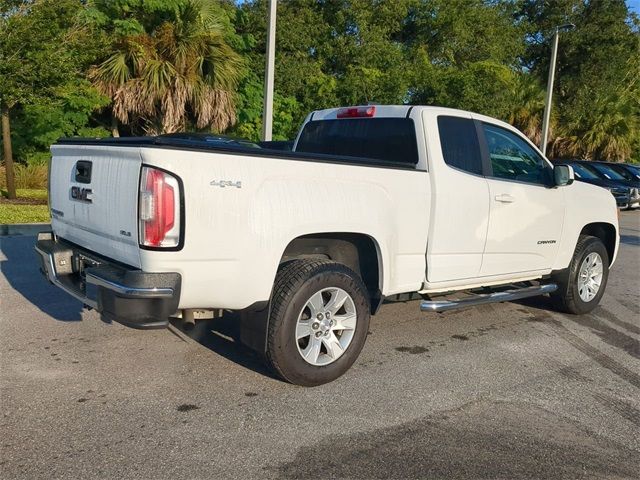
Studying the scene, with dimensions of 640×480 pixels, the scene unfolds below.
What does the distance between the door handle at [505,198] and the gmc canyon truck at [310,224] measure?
0.05ft

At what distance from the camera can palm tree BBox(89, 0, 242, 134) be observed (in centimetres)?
1481

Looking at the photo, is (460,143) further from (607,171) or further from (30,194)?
(607,171)

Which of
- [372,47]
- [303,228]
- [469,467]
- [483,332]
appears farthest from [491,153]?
[372,47]

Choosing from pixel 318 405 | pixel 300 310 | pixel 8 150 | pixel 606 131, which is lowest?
pixel 318 405

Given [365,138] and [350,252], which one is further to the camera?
[365,138]

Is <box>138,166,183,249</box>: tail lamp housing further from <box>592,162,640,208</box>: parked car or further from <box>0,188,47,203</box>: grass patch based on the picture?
<box>592,162,640,208</box>: parked car

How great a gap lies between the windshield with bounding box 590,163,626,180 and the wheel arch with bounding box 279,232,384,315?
56.7ft

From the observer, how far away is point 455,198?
481 centimetres

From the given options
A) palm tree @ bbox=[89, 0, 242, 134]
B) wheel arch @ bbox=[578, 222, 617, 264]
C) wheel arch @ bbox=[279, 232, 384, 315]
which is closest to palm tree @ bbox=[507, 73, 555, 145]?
palm tree @ bbox=[89, 0, 242, 134]

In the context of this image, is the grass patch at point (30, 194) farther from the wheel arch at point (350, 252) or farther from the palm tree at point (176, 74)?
the wheel arch at point (350, 252)

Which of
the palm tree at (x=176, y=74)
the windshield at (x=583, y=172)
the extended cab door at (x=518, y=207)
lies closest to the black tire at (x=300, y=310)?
the extended cab door at (x=518, y=207)

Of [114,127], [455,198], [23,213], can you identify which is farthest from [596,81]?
[455,198]

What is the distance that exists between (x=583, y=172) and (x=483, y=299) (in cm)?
1534

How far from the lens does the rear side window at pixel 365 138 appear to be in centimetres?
491
